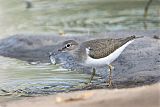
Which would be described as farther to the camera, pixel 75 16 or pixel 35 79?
pixel 75 16

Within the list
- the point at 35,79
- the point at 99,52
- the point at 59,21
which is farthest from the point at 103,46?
the point at 59,21

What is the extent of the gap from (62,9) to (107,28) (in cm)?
252

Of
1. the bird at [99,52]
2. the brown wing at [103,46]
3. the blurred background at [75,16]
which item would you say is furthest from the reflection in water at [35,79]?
the blurred background at [75,16]

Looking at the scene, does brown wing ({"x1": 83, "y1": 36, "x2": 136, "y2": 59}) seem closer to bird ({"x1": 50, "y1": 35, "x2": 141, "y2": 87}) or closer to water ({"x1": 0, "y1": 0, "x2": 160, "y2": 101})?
bird ({"x1": 50, "y1": 35, "x2": 141, "y2": 87})

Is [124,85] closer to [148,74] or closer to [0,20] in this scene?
[148,74]

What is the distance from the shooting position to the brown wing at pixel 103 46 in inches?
335

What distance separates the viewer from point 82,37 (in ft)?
38.3

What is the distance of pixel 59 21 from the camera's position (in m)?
14.4

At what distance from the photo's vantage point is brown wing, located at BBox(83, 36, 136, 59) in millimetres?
8500

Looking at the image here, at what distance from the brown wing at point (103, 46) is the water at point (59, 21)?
2.49 feet

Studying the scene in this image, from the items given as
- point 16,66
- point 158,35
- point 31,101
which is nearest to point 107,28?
point 158,35

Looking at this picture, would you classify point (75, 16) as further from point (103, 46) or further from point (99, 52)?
point (99, 52)

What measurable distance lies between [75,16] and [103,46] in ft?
20.0

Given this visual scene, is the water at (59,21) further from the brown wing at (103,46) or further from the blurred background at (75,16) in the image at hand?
the brown wing at (103,46)
